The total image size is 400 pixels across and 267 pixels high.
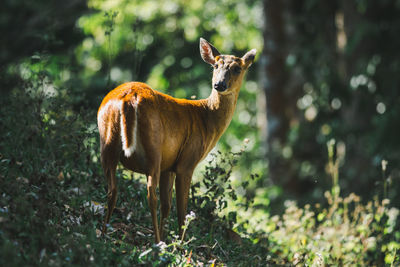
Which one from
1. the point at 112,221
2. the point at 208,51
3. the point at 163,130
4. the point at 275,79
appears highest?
the point at 275,79

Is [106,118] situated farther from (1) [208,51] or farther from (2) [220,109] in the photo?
(1) [208,51]

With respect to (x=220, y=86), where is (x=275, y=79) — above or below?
above

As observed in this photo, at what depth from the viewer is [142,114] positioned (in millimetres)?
4301

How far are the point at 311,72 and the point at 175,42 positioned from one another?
718 centimetres

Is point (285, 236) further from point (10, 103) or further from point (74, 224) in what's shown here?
point (10, 103)

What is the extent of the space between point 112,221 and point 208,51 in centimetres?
187

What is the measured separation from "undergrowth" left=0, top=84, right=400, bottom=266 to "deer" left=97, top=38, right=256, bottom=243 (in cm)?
32

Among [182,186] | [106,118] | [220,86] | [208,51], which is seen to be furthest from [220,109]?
[106,118]

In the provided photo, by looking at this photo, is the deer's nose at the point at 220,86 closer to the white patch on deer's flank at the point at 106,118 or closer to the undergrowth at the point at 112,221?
the undergrowth at the point at 112,221

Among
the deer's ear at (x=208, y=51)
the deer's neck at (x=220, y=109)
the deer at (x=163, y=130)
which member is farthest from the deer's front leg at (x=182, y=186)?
the deer's ear at (x=208, y=51)

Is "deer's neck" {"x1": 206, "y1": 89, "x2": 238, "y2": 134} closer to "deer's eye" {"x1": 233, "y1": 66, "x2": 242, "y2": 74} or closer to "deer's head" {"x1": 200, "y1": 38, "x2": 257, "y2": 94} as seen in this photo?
"deer's head" {"x1": 200, "y1": 38, "x2": 257, "y2": 94}

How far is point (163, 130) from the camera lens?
4516 mm

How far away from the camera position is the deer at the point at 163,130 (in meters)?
4.30

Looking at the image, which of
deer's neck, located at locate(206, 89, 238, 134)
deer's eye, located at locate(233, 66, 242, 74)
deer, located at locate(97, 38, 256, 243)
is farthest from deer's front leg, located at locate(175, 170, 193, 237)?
deer's eye, located at locate(233, 66, 242, 74)
